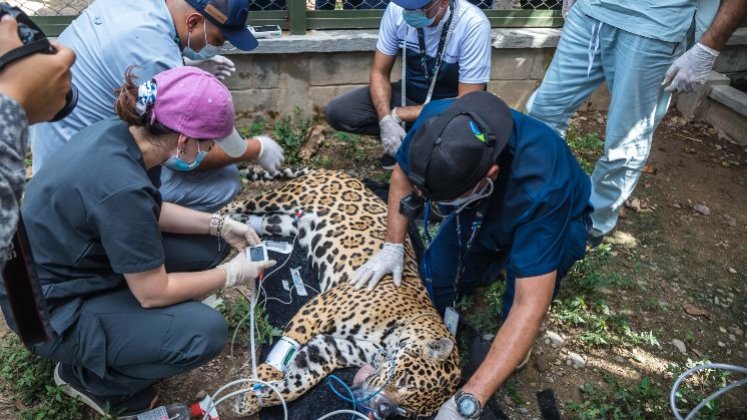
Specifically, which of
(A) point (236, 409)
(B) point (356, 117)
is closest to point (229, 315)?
(A) point (236, 409)

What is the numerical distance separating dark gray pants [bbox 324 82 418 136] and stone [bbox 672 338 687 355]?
253cm

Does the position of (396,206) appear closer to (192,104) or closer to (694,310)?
(192,104)

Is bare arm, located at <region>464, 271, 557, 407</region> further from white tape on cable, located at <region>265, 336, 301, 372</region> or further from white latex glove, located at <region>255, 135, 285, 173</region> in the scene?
white latex glove, located at <region>255, 135, 285, 173</region>

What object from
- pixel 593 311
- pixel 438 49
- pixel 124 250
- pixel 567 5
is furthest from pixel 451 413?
pixel 567 5

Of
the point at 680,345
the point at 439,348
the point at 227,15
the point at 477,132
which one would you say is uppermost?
the point at 227,15

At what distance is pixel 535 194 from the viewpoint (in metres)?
2.69

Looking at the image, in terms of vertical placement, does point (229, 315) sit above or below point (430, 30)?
below

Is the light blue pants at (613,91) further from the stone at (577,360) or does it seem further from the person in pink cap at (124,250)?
the person in pink cap at (124,250)

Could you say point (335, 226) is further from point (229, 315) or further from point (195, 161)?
point (195, 161)

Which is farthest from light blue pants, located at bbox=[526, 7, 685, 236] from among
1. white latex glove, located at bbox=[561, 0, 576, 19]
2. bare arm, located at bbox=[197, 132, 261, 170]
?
bare arm, located at bbox=[197, 132, 261, 170]

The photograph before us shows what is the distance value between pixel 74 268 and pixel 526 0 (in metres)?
5.05

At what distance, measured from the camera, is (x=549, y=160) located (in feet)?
8.98

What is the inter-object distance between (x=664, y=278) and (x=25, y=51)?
14.1ft

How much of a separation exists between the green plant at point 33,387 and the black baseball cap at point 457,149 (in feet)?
6.88
